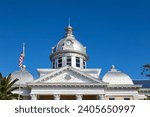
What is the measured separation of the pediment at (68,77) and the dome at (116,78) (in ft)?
11.6

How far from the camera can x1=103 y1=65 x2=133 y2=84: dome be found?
194 ft

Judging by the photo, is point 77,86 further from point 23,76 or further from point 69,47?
point 69,47

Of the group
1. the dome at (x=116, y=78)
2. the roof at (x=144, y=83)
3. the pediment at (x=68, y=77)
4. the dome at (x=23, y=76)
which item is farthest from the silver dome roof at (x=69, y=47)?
the roof at (x=144, y=83)

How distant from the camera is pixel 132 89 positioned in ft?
191

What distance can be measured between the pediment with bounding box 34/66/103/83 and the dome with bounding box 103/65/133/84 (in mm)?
3524

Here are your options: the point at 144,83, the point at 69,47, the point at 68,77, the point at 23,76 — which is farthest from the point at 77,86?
the point at 144,83

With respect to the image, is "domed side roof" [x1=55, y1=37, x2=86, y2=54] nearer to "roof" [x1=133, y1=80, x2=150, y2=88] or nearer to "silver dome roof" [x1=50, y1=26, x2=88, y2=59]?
"silver dome roof" [x1=50, y1=26, x2=88, y2=59]

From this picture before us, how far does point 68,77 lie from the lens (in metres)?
56.7

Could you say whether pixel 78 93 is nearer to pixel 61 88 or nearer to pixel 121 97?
pixel 61 88

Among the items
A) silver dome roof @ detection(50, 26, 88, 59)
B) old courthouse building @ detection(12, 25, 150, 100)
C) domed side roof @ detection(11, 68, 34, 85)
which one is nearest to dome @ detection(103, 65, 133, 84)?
old courthouse building @ detection(12, 25, 150, 100)

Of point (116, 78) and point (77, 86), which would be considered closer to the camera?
point (77, 86)

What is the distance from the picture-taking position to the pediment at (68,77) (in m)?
56.5

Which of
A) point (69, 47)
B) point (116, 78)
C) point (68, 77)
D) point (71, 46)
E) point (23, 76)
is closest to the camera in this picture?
point (68, 77)

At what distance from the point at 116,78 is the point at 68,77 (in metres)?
8.09
